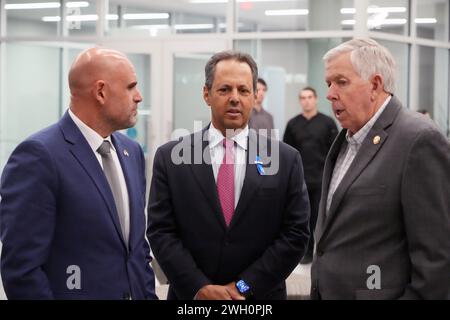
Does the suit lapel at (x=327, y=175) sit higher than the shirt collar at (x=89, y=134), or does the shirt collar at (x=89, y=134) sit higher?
the shirt collar at (x=89, y=134)

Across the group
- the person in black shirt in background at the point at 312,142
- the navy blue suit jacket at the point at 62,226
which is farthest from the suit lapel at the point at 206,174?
the person in black shirt in background at the point at 312,142

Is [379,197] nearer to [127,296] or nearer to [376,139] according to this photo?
[376,139]

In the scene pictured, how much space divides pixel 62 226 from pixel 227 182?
0.73m

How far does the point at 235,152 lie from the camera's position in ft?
10.5

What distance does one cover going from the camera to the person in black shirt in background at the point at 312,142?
8.62 meters

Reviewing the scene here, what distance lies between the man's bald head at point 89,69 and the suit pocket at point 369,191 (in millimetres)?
1011

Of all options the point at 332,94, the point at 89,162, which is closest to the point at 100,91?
the point at 89,162

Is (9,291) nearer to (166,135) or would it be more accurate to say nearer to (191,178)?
(191,178)

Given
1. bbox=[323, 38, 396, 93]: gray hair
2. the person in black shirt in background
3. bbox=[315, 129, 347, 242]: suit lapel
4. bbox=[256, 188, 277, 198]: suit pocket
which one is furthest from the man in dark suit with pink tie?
the person in black shirt in background

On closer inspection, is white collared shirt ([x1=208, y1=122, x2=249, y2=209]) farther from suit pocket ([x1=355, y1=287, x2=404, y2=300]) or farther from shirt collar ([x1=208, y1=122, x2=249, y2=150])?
suit pocket ([x1=355, y1=287, x2=404, y2=300])

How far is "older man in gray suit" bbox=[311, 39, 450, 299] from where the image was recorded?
2684 mm

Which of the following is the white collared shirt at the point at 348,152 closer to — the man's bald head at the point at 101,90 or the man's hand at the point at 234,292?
the man's hand at the point at 234,292

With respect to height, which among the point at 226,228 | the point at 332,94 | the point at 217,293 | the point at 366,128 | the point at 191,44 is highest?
the point at 191,44

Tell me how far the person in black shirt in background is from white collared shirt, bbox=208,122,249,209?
5.45 meters
